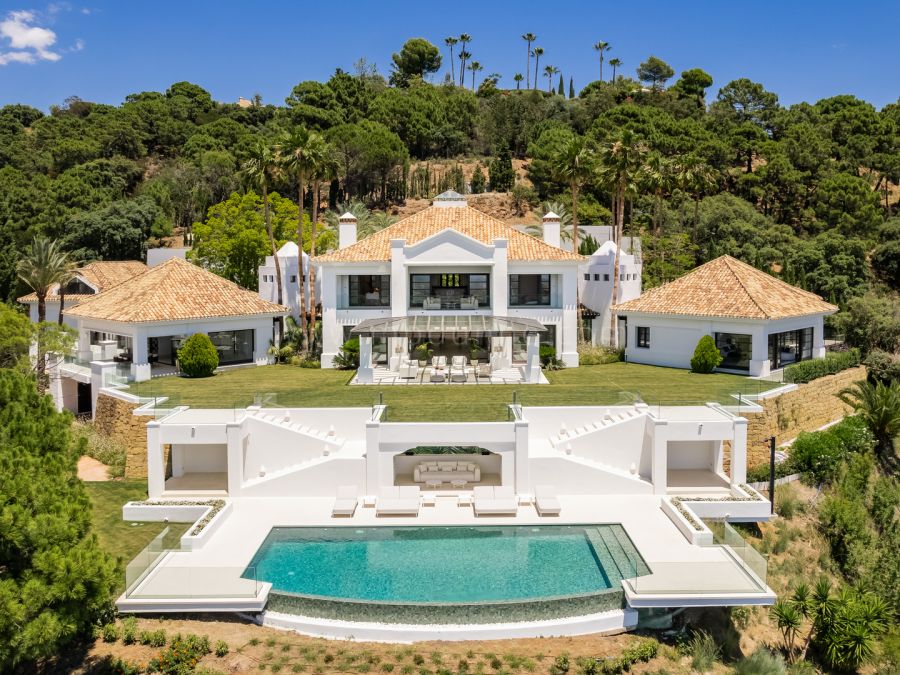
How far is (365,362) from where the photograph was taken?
36.2 m

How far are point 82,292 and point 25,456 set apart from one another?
37.6 m

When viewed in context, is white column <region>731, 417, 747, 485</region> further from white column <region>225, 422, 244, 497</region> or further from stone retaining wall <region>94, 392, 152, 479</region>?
stone retaining wall <region>94, 392, 152, 479</region>

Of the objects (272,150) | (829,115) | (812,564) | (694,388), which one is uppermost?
(829,115)

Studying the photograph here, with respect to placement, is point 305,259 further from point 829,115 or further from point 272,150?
point 829,115

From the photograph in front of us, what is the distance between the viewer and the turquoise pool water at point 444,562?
1888 cm

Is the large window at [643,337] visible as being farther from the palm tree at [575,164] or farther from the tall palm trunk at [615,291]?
the palm tree at [575,164]

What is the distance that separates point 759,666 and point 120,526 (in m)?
20.3

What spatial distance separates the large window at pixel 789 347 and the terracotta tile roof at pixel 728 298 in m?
1.38

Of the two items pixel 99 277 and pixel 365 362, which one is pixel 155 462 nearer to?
pixel 365 362

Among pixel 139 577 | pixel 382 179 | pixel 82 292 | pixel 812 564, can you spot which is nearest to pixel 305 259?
pixel 82 292

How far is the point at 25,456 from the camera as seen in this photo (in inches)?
620

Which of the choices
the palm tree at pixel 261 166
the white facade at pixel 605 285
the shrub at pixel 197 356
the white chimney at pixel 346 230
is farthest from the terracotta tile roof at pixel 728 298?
the shrub at pixel 197 356

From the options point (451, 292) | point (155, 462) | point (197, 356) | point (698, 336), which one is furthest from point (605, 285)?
point (155, 462)

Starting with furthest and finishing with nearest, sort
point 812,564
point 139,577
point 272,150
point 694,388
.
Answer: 1. point 272,150
2. point 694,388
3. point 812,564
4. point 139,577
